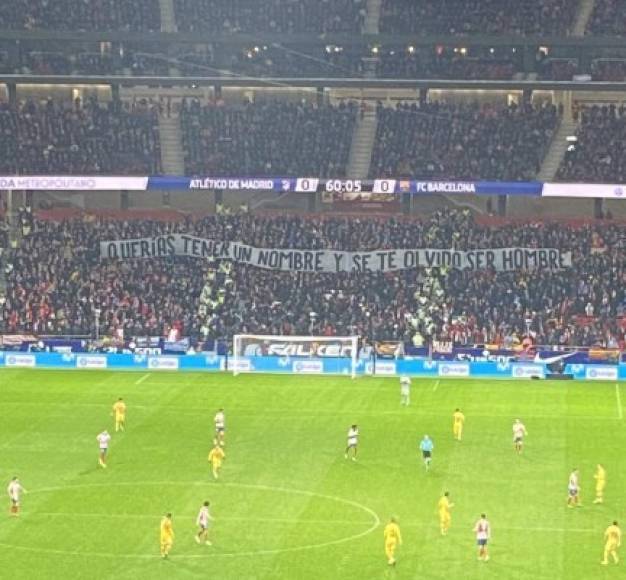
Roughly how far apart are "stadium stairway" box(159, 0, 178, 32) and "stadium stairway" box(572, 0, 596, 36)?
20912mm

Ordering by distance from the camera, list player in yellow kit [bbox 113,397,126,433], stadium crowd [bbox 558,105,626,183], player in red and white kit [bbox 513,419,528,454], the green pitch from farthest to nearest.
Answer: stadium crowd [bbox 558,105,626,183] < player in yellow kit [bbox 113,397,126,433] < player in red and white kit [bbox 513,419,528,454] < the green pitch

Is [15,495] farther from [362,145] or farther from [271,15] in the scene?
[271,15]

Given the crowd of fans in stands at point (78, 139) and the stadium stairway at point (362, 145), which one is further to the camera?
the crowd of fans in stands at point (78, 139)

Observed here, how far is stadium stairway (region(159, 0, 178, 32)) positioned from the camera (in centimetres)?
8688

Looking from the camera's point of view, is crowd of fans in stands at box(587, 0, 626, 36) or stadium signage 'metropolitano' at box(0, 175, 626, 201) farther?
crowd of fans in stands at box(587, 0, 626, 36)

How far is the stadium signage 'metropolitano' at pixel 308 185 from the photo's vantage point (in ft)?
260

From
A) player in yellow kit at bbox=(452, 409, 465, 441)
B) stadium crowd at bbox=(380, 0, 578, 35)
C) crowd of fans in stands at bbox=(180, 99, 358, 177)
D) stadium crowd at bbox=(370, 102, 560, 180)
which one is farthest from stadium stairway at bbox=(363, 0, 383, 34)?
player in yellow kit at bbox=(452, 409, 465, 441)

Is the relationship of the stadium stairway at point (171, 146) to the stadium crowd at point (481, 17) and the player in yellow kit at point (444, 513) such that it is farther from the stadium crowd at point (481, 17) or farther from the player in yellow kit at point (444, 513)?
the player in yellow kit at point (444, 513)

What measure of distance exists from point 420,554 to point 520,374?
102 ft

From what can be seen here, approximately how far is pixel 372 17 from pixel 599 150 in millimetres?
14389

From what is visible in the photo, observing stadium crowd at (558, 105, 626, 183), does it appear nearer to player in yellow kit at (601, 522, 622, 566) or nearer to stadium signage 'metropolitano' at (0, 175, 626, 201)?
stadium signage 'metropolitano' at (0, 175, 626, 201)

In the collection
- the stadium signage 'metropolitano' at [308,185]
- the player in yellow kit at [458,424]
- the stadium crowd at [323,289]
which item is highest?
A: the stadium signage 'metropolitano' at [308,185]

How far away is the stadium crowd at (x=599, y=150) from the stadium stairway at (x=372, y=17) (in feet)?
39.3

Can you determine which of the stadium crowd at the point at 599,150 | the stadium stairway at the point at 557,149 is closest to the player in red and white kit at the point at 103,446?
the stadium stairway at the point at 557,149
